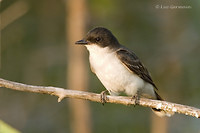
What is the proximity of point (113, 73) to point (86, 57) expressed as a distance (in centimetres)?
318

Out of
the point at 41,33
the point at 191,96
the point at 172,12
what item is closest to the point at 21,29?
the point at 41,33

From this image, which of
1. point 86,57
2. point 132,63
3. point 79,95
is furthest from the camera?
point 86,57

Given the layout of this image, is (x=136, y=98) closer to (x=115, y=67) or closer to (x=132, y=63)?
(x=115, y=67)

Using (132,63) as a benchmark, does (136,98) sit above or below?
below

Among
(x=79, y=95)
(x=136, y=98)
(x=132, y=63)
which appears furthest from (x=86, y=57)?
(x=79, y=95)

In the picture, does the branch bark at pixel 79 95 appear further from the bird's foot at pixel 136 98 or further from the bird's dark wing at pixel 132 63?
the bird's dark wing at pixel 132 63

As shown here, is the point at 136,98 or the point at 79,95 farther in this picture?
the point at 136,98

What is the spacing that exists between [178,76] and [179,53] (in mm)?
590

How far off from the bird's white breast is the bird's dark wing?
1.8 inches

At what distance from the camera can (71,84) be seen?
7199mm

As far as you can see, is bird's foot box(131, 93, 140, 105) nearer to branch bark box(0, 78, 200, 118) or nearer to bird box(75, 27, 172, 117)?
bird box(75, 27, 172, 117)

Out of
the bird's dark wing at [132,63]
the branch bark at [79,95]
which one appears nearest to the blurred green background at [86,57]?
the bird's dark wing at [132,63]

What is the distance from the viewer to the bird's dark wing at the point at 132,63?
5.18 m

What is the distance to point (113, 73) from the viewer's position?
16.4 ft
